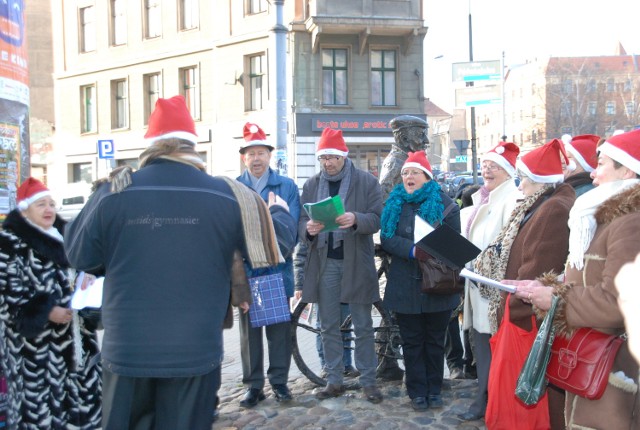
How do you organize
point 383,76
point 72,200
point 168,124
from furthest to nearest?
point 383,76 → point 72,200 → point 168,124

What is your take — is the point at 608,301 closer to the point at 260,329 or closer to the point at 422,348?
the point at 422,348

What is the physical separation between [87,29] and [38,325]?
29.7 metres

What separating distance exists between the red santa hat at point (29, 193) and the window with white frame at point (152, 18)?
85.3ft

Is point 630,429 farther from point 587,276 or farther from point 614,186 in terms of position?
point 614,186

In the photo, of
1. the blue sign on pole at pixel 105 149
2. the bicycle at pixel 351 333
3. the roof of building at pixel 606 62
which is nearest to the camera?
the bicycle at pixel 351 333

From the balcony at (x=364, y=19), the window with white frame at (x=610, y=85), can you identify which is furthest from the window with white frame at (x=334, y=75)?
the window with white frame at (x=610, y=85)

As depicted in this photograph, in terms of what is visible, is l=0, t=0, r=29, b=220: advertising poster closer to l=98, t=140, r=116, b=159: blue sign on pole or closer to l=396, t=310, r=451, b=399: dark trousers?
l=396, t=310, r=451, b=399: dark trousers

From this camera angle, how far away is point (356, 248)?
5102 millimetres

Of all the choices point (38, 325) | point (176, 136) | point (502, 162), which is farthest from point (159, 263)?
point (502, 162)

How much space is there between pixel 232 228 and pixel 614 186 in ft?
5.76

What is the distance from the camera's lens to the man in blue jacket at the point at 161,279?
2.82m

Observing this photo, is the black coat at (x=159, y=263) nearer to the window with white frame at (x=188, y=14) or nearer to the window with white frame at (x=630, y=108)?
the window with white frame at (x=188, y=14)

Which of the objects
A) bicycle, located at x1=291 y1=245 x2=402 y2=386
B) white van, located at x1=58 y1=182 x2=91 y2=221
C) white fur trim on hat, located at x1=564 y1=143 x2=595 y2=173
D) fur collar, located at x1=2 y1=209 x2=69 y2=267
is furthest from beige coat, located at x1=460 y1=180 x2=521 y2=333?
white van, located at x1=58 y1=182 x2=91 y2=221

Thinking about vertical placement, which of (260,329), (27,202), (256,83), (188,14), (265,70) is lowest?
(260,329)
